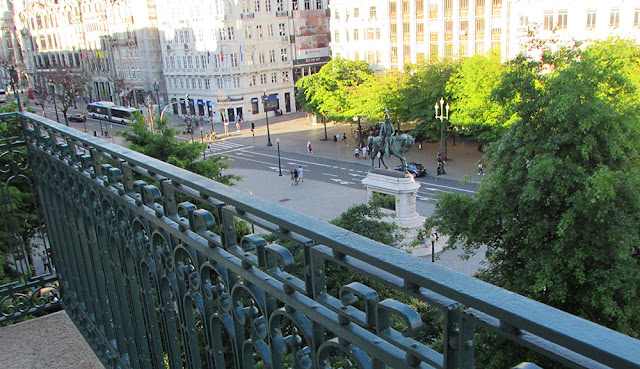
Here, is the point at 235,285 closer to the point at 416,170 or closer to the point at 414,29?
the point at 416,170

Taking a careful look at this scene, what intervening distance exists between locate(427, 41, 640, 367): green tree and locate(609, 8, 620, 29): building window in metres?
25.0

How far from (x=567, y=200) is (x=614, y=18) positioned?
98.1ft

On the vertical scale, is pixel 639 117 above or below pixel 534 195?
above

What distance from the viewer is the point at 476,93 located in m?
37.5

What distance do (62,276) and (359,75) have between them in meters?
42.7

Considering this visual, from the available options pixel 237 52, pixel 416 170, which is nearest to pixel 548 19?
pixel 416 170

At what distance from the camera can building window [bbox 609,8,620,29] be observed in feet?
124

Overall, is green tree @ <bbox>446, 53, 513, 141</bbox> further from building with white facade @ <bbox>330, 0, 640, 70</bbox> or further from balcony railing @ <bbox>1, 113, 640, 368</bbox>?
balcony railing @ <bbox>1, 113, 640, 368</bbox>

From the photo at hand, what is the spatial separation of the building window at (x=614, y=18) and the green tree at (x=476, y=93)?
298 inches

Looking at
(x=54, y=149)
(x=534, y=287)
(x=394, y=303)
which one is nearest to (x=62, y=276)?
(x=54, y=149)

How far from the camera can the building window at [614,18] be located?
37.8 meters

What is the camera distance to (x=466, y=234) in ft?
51.6

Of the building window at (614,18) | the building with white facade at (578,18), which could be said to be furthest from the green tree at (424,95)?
the building window at (614,18)

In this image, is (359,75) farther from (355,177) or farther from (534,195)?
(534,195)
